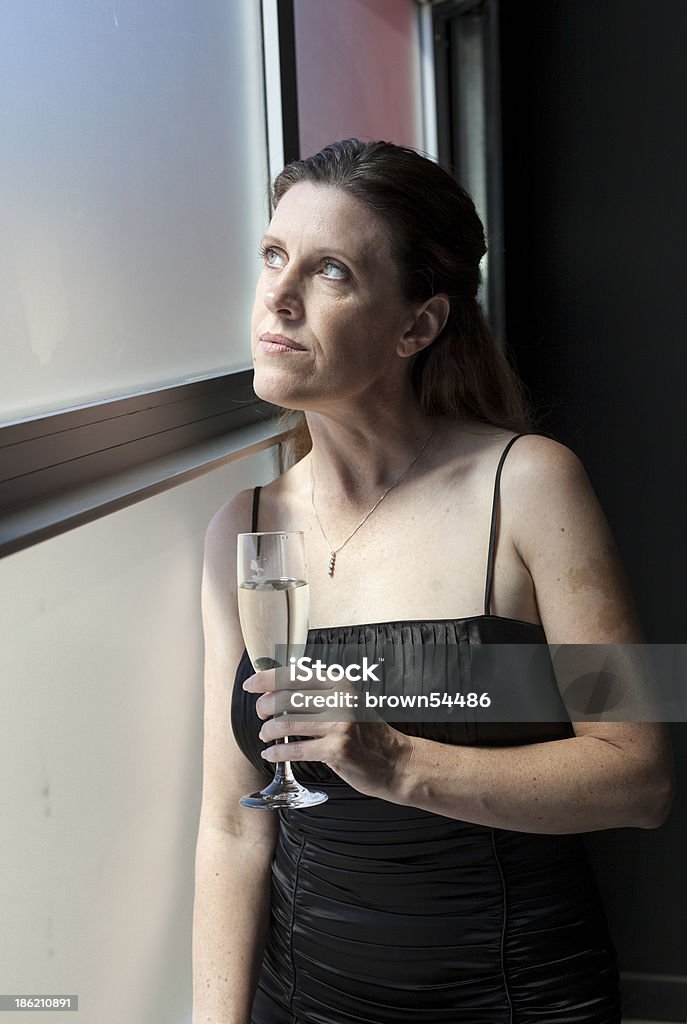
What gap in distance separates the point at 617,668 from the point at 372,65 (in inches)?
62.7

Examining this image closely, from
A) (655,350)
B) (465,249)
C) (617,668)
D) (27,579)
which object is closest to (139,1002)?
(27,579)

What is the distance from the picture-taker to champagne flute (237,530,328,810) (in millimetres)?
824

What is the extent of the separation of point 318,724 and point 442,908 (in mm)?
371

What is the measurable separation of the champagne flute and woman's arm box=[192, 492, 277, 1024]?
32 cm

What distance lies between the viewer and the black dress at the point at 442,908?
107cm

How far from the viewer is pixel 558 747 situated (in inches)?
40.2

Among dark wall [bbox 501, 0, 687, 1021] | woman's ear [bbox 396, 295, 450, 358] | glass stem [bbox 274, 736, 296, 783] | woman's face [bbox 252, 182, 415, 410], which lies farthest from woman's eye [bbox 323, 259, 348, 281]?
dark wall [bbox 501, 0, 687, 1021]

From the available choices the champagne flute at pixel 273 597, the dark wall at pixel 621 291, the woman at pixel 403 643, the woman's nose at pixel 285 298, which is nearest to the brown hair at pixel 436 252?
the woman at pixel 403 643

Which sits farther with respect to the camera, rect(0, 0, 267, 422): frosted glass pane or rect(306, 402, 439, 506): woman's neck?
rect(306, 402, 439, 506): woman's neck

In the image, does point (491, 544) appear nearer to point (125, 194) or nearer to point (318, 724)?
point (318, 724)

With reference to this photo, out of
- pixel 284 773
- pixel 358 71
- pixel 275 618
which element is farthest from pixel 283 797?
pixel 358 71

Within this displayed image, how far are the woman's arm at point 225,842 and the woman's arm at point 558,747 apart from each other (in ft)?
0.97

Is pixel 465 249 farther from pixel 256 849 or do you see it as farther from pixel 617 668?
pixel 256 849

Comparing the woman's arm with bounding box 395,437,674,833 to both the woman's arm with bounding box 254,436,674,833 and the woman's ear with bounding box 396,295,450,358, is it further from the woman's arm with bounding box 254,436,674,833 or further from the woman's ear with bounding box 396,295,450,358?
Result: the woman's ear with bounding box 396,295,450,358
